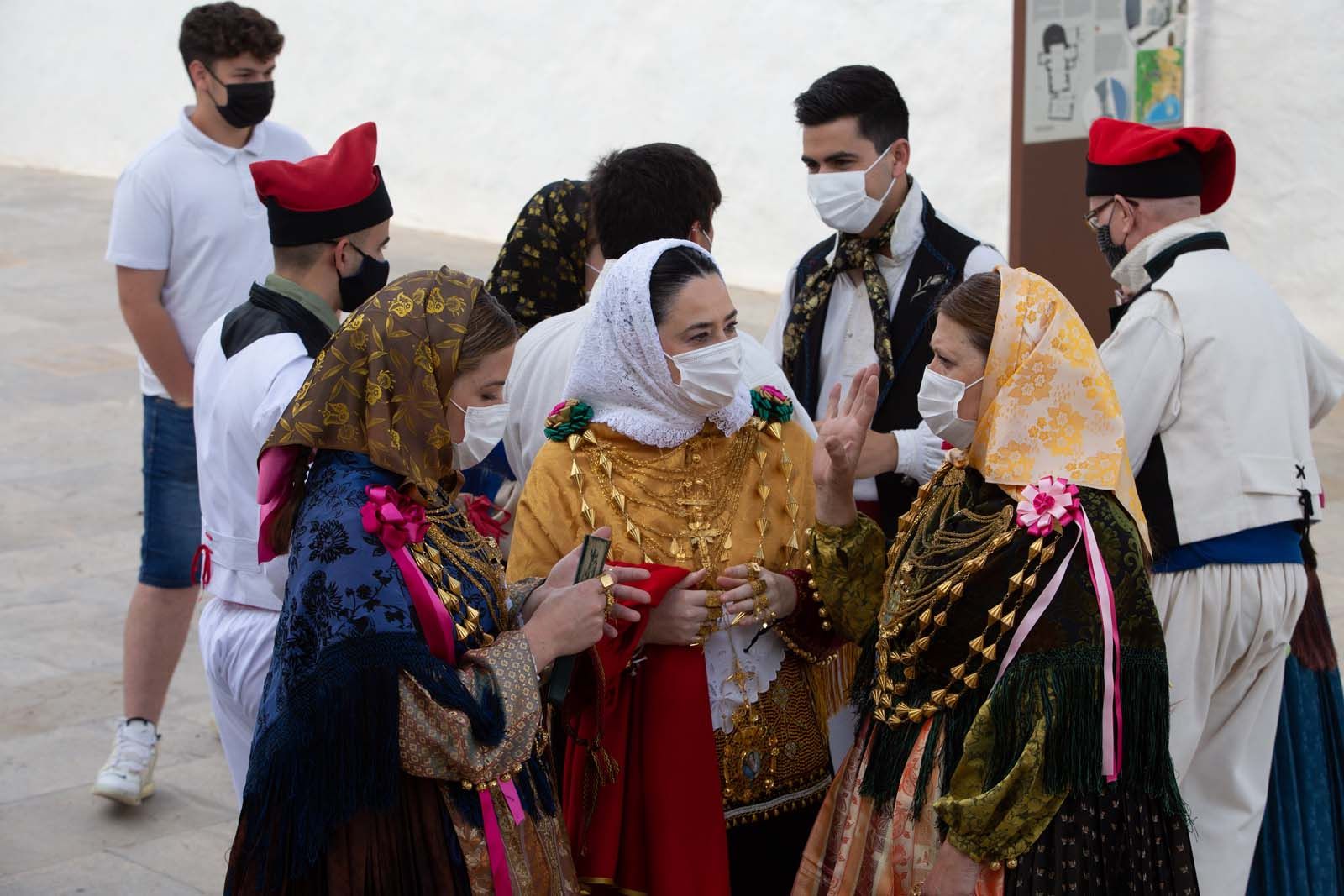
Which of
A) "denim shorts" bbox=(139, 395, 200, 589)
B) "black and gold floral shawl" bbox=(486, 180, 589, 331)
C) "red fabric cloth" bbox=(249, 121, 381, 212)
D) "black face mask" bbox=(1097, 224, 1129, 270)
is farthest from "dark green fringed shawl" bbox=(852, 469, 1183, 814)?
"denim shorts" bbox=(139, 395, 200, 589)

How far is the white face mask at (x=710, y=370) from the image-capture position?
9.98ft

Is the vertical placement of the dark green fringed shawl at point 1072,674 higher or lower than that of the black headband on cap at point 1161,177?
lower

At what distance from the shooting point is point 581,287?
4.57 m

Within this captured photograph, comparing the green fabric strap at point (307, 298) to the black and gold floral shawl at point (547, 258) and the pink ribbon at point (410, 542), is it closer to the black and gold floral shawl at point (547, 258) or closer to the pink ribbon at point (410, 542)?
the pink ribbon at point (410, 542)

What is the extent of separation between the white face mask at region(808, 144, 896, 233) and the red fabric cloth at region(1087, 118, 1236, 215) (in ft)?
1.84

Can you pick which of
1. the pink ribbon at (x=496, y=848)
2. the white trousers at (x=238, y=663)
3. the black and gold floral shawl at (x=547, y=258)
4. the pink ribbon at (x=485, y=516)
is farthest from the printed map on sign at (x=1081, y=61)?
the pink ribbon at (x=496, y=848)

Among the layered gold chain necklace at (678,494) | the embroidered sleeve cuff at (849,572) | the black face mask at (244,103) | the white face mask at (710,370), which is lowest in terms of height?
the embroidered sleeve cuff at (849,572)

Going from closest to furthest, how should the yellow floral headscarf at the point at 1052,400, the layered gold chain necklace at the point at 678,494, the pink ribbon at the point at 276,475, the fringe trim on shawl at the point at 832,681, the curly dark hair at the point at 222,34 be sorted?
the pink ribbon at the point at 276,475
the yellow floral headscarf at the point at 1052,400
the layered gold chain necklace at the point at 678,494
the fringe trim on shawl at the point at 832,681
the curly dark hair at the point at 222,34

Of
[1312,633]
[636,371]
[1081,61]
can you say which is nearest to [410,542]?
[636,371]

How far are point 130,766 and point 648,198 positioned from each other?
2573 mm

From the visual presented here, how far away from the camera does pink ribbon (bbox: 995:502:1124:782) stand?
8.75 ft

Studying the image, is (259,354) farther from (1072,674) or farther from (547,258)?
(1072,674)

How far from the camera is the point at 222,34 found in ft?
15.7

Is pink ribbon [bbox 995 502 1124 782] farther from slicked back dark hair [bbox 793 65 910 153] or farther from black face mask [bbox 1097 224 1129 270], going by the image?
slicked back dark hair [bbox 793 65 910 153]
